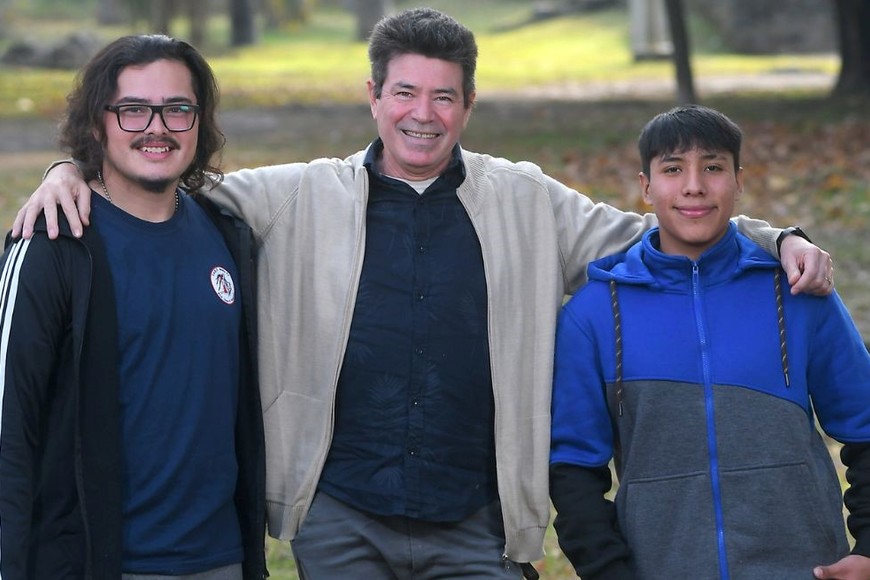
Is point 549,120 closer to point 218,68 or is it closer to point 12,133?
point 12,133

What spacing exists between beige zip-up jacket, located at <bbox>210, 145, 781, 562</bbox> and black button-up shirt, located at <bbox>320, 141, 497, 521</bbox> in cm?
4

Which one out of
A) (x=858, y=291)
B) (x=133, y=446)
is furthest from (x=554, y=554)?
(x=858, y=291)

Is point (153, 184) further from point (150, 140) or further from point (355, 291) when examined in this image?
point (355, 291)

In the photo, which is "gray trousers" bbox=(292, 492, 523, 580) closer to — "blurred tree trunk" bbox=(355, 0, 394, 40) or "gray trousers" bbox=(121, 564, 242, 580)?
"gray trousers" bbox=(121, 564, 242, 580)

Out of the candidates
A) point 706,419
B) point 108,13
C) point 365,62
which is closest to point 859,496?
point 706,419

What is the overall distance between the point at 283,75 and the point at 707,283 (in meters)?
26.9

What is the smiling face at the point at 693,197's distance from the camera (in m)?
3.43

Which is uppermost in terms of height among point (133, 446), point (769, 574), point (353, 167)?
point (353, 167)

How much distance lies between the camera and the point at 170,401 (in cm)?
328

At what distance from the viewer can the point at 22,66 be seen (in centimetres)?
3139

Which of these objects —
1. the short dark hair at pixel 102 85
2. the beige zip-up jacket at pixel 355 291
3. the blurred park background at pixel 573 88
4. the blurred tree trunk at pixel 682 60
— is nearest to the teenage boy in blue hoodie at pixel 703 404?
the beige zip-up jacket at pixel 355 291

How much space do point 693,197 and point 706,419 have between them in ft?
1.81

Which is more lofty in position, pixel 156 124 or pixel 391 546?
pixel 156 124

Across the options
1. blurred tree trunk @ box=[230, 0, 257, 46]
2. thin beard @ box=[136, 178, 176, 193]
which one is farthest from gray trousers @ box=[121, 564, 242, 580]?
blurred tree trunk @ box=[230, 0, 257, 46]
